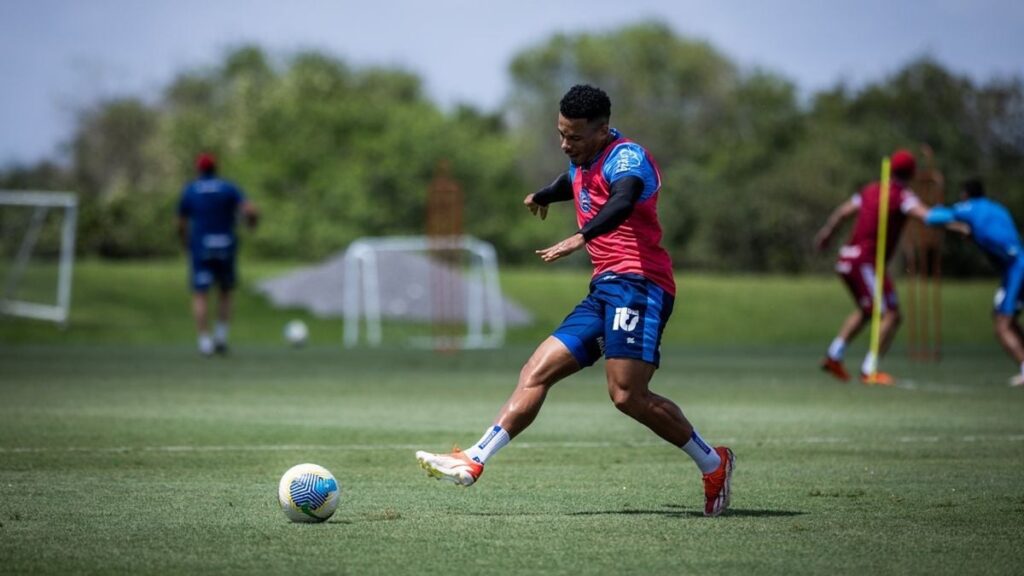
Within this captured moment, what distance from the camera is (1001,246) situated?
18.3m

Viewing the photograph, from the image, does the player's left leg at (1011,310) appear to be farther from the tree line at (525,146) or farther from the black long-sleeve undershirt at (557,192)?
the tree line at (525,146)

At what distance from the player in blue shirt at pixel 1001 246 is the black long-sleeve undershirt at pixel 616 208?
10.9 m

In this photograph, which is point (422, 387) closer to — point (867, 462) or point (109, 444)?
point (109, 444)

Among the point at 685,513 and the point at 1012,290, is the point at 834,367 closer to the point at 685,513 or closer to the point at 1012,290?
the point at 1012,290

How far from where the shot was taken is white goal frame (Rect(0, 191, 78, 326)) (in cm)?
3111

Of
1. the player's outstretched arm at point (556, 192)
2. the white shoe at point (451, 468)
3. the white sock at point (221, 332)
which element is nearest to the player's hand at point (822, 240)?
the white sock at point (221, 332)

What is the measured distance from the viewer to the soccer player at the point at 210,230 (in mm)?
22812

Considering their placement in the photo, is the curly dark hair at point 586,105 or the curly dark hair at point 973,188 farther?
the curly dark hair at point 973,188

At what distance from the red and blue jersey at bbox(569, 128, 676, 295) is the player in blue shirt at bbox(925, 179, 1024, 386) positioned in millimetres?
10582

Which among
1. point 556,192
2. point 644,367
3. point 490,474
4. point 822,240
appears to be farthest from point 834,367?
point 644,367

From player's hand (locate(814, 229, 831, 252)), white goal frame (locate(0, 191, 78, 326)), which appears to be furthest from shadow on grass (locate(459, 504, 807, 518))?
white goal frame (locate(0, 191, 78, 326))

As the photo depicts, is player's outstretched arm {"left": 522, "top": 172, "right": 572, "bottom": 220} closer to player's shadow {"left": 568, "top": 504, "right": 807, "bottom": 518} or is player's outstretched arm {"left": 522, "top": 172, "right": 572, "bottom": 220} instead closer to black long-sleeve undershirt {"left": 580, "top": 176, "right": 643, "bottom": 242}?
black long-sleeve undershirt {"left": 580, "top": 176, "right": 643, "bottom": 242}

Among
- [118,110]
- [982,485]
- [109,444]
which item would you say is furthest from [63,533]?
[118,110]

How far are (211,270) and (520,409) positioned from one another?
15566 millimetres
